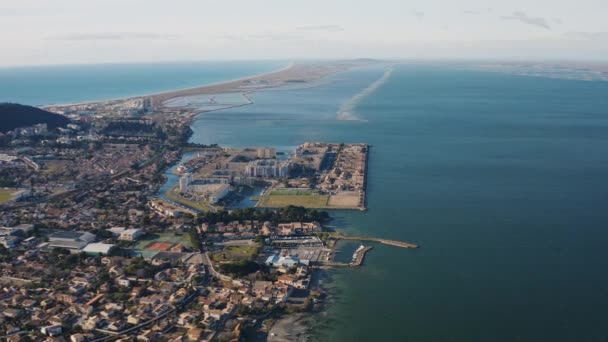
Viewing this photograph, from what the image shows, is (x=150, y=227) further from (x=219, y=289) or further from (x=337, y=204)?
(x=337, y=204)

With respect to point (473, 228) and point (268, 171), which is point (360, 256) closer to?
point (473, 228)

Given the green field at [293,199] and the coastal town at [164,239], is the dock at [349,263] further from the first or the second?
the green field at [293,199]

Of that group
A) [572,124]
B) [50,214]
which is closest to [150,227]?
[50,214]

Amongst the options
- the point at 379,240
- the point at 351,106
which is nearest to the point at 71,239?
the point at 379,240

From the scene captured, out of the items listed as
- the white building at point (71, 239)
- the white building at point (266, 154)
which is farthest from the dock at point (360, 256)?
the white building at point (266, 154)

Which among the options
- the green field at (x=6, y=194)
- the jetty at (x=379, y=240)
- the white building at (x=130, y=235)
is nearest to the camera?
the jetty at (x=379, y=240)

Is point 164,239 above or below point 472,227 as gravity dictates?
below
